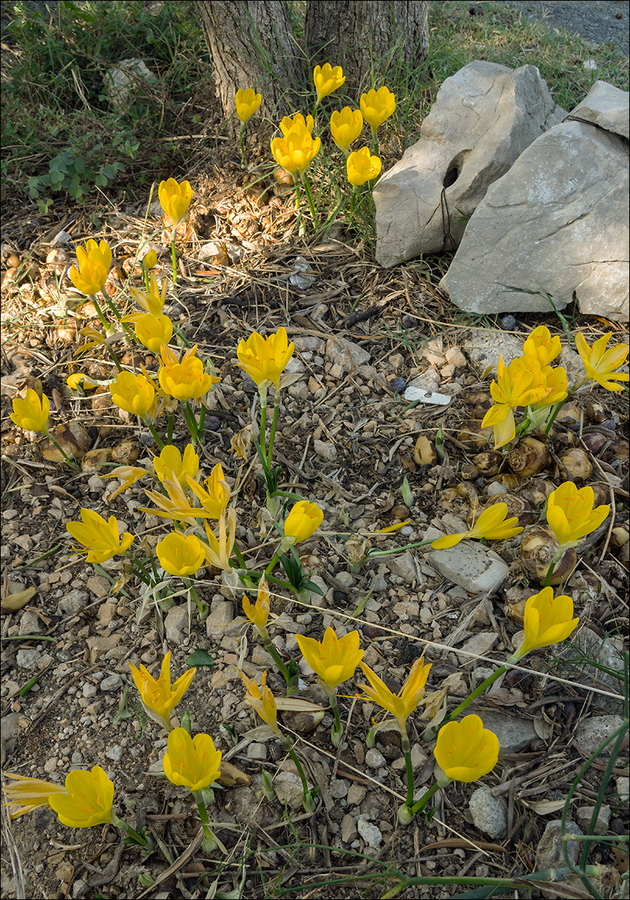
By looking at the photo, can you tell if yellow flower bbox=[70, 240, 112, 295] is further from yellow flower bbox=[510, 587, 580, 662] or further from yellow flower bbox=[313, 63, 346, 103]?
yellow flower bbox=[510, 587, 580, 662]

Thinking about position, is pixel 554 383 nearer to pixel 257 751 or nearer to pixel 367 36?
pixel 257 751

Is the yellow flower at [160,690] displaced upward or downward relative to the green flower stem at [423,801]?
upward

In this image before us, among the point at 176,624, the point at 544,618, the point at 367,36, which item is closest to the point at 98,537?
the point at 176,624

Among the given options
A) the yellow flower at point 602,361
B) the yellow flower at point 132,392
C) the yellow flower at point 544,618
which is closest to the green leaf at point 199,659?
the yellow flower at point 132,392

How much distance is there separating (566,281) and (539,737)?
160 centimetres

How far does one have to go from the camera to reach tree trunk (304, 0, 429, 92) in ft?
9.90

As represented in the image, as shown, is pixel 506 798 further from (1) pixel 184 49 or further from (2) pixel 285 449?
(1) pixel 184 49

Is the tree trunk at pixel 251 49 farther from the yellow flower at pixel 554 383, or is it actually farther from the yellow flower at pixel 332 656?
the yellow flower at pixel 332 656

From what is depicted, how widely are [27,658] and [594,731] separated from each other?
4.75ft

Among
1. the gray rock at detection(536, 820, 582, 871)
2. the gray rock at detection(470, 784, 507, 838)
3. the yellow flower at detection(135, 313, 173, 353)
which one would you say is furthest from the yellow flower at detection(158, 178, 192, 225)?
the gray rock at detection(536, 820, 582, 871)

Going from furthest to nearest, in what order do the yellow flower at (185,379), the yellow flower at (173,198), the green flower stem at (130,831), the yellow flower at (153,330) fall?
1. the yellow flower at (173,198)
2. the yellow flower at (153,330)
3. the yellow flower at (185,379)
4. the green flower stem at (130,831)

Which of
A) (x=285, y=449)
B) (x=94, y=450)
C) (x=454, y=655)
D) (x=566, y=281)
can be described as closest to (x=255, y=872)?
(x=454, y=655)

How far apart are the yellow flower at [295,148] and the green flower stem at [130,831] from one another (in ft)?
6.83

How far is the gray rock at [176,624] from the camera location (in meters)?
1.76
